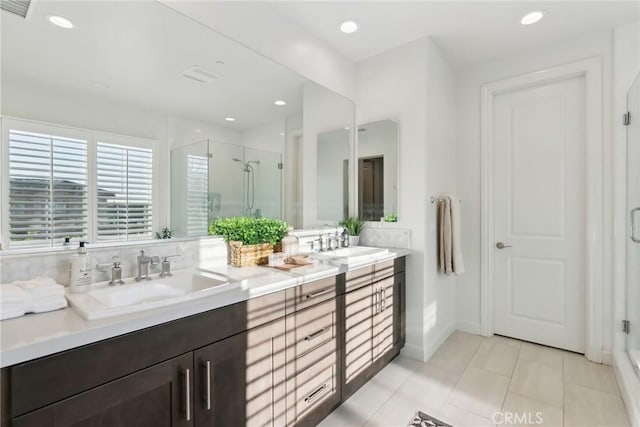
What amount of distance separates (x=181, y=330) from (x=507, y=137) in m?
3.07

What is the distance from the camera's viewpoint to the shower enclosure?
1604 millimetres

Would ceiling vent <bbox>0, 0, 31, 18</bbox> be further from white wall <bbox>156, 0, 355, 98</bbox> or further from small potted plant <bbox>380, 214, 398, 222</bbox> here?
small potted plant <bbox>380, 214, 398, 222</bbox>

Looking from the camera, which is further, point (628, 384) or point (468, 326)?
point (468, 326)

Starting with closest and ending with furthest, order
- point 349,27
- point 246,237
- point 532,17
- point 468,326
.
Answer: point 246,237 < point 532,17 < point 349,27 < point 468,326

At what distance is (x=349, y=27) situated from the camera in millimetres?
2312

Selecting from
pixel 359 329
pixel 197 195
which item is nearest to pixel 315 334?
pixel 359 329

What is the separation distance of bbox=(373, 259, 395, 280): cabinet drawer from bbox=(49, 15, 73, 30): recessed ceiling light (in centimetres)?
200

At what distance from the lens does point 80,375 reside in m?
0.85

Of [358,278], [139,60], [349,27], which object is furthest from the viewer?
[349,27]

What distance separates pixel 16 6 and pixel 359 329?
2.20 meters

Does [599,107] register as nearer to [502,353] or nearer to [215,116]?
[502,353]

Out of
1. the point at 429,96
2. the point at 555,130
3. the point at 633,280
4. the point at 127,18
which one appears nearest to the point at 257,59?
the point at 127,18

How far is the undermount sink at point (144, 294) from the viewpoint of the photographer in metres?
0.98

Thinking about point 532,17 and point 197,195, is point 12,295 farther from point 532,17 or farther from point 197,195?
point 532,17
